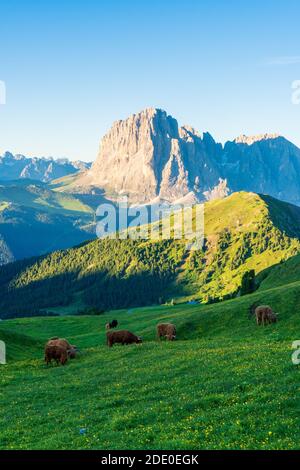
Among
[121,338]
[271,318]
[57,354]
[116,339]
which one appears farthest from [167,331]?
[57,354]

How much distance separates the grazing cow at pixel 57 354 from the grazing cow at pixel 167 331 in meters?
15.7

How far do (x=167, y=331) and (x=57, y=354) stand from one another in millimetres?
16927

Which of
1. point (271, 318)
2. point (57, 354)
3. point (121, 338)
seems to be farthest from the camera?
point (121, 338)

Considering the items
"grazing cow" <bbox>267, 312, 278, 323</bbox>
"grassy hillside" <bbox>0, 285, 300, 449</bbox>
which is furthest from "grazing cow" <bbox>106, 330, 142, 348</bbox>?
"grazing cow" <bbox>267, 312, 278, 323</bbox>

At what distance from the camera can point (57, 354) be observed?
49344 mm

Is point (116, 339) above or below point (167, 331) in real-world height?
below

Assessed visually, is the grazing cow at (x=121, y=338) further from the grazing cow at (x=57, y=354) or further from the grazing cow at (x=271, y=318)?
the grazing cow at (x=271, y=318)

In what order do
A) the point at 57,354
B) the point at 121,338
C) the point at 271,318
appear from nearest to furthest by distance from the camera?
the point at 57,354
the point at 271,318
the point at 121,338

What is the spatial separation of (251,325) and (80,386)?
29.1m

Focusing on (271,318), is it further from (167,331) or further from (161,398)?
(161,398)

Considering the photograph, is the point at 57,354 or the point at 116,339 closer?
the point at 57,354

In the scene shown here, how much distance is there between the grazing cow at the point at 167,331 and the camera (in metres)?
60.4

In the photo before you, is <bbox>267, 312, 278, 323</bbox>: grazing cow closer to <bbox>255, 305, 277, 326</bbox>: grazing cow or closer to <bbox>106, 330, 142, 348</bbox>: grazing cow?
<bbox>255, 305, 277, 326</bbox>: grazing cow
